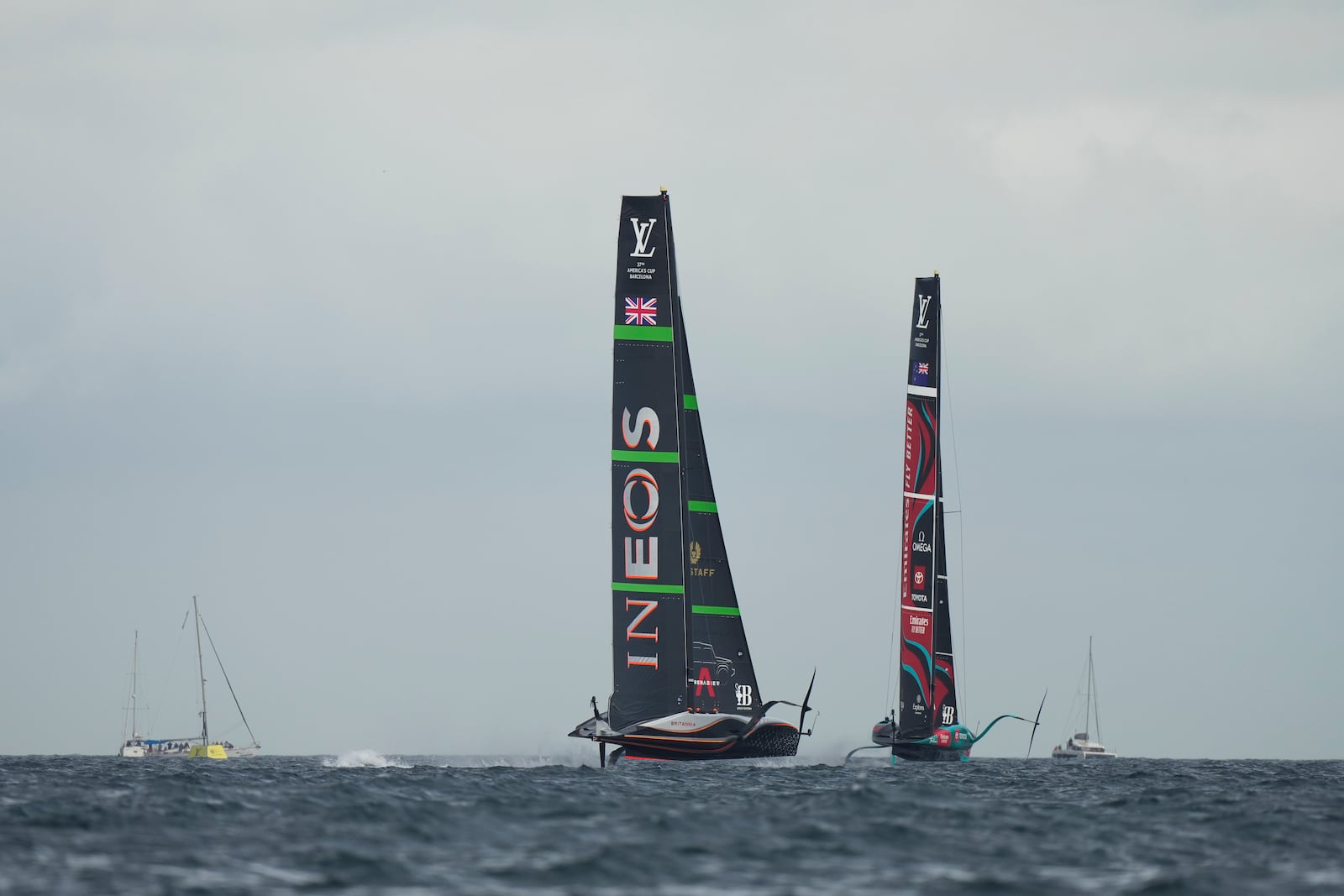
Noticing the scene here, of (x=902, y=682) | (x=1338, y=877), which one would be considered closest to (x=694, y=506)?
(x=902, y=682)

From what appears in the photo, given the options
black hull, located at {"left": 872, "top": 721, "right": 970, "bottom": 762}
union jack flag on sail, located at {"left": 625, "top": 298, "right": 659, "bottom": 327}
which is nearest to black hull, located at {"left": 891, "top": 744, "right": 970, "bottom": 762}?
black hull, located at {"left": 872, "top": 721, "right": 970, "bottom": 762}

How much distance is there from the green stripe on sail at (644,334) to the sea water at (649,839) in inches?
561

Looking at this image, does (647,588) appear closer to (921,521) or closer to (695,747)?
(695,747)

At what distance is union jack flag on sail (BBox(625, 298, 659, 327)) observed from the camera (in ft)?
152

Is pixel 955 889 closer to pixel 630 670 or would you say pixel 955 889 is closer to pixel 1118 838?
pixel 1118 838

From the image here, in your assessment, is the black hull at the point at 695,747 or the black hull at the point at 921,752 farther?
the black hull at the point at 921,752

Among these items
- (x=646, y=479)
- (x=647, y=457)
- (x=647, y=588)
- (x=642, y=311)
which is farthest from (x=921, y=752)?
(x=642, y=311)

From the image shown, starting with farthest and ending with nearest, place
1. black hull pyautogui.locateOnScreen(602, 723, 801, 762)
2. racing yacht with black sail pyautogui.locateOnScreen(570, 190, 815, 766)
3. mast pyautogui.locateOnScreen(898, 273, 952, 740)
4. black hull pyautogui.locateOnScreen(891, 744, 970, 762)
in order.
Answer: black hull pyautogui.locateOnScreen(891, 744, 970, 762) → mast pyautogui.locateOnScreen(898, 273, 952, 740) → racing yacht with black sail pyautogui.locateOnScreen(570, 190, 815, 766) → black hull pyautogui.locateOnScreen(602, 723, 801, 762)

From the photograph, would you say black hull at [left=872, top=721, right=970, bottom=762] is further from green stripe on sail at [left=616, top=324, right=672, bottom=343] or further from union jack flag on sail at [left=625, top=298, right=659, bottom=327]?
union jack flag on sail at [left=625, top=298, right=659, bottom=327]

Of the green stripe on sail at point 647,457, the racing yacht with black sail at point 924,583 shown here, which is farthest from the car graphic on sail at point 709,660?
the racing yacht with black sail at point 924,583

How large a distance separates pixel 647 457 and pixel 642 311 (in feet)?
14.0

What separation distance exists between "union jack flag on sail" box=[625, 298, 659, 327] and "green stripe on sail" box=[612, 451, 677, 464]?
3775 mm

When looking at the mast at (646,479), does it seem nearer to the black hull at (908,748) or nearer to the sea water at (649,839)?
the sea water at (649,839)

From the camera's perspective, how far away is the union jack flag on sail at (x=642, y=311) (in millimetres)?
46406
